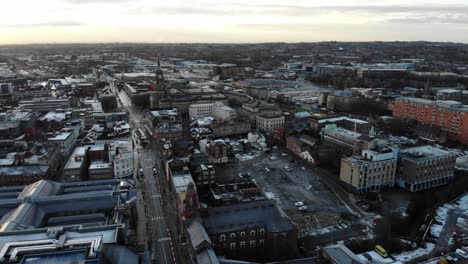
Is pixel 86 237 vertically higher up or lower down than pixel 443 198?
higher up

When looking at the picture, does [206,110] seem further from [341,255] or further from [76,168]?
[341,255]

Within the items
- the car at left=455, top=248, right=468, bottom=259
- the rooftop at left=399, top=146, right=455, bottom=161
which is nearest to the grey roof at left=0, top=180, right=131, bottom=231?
the car at left=455, top=248, right=468, bottom=259

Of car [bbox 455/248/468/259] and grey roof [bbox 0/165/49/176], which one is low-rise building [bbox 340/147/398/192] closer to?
car [bbox 455/248/468/259]

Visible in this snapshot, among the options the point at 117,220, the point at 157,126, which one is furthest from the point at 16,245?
the point at 157,126

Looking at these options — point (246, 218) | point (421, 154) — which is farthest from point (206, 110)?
point (246, 218)

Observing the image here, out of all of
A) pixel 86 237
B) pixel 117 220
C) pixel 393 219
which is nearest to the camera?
pixel 86 237

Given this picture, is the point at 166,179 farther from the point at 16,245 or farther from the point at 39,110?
the point at 39,110
